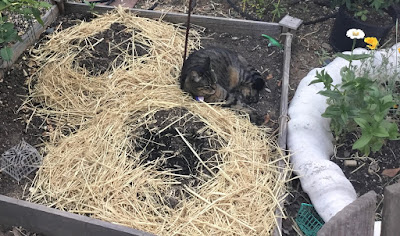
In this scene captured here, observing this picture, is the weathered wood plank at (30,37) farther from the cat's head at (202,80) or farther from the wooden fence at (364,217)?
the wooden fence at (364,217)

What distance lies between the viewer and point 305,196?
302 cm

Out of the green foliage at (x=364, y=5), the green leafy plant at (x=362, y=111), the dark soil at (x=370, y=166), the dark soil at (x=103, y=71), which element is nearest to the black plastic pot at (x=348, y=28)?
the green foliage at (x=364, y=5)

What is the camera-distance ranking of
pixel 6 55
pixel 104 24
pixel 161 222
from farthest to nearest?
pixel 104 24 → pixel 6 55 → pixel 161 222

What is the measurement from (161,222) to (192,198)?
0.27 metres

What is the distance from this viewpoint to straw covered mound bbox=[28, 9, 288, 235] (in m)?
2.77

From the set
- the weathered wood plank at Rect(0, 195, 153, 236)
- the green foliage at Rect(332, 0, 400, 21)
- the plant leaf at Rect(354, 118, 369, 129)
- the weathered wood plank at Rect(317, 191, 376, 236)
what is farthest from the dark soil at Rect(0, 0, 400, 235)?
the weathered wood plank at Rect(317, 191, 376, 236)

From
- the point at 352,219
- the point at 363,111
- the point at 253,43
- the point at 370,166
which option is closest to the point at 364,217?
the point at 352,219

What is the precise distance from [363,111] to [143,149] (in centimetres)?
154

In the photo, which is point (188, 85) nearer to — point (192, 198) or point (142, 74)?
point (142, 74)

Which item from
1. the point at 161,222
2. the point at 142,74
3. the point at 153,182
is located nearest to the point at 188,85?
the point at 142,74

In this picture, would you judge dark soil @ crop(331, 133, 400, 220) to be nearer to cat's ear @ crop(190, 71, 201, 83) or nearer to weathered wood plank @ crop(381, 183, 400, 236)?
cat's ear @ crop(190, 71, 201, 83)

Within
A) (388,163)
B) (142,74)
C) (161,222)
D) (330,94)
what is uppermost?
(330,94)

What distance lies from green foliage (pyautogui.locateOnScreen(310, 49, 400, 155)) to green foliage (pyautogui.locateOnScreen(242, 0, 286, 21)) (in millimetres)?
1745

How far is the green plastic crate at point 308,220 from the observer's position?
2785 mm
